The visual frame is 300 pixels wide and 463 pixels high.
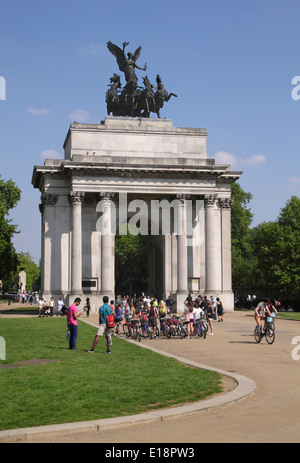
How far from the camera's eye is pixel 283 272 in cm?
7375

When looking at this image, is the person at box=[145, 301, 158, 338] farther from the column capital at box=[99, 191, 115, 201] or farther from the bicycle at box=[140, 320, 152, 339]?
the column capital at box=[99, 191, 115, 201]

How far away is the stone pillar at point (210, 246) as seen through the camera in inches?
2279

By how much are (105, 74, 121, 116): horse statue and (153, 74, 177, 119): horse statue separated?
3668 mm

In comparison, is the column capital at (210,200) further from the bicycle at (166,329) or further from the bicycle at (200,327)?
the bicycle at (166,329)

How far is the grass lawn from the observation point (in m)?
11.9

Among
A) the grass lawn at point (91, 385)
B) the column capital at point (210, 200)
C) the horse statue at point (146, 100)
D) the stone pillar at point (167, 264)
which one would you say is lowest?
the grass lawn at point (91, 385)

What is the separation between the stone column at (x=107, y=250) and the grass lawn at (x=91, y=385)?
32.6m

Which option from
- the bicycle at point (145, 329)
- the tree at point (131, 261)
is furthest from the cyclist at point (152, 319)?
the tree at point (131, 261)

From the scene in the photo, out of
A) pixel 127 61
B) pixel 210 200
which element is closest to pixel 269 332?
pixel 210 200

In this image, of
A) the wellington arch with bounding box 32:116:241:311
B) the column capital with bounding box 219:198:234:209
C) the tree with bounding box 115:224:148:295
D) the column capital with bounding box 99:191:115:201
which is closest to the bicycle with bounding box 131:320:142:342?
the wellington arch with bounding box 32:116:241:311

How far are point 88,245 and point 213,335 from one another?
1092 inches

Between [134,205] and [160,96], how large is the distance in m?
10.7

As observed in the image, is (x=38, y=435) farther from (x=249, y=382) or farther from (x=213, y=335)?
(x=213, y=335)

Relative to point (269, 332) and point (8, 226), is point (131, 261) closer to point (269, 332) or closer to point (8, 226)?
point (8, 226)
